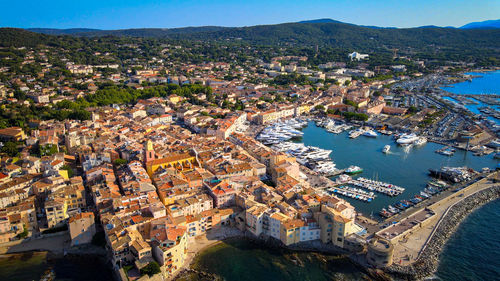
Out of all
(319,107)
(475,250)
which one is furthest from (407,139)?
(475,250)

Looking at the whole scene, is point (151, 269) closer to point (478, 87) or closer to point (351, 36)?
point (478, 87)

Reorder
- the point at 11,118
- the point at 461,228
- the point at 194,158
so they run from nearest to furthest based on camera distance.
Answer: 1. the point at 461,228
2. the point at 194,158
3. the point at 11,118

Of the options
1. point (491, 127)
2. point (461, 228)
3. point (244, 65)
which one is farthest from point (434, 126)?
point (244, 65)

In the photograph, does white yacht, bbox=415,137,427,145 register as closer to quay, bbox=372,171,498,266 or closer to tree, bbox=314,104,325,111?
quay, bbox=372,171,498,266

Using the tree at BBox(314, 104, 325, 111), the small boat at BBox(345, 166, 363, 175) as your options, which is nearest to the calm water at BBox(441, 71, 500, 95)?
the tree at BBox(314, 104, 325, 111)

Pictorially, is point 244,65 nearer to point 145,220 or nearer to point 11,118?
point 11,118
